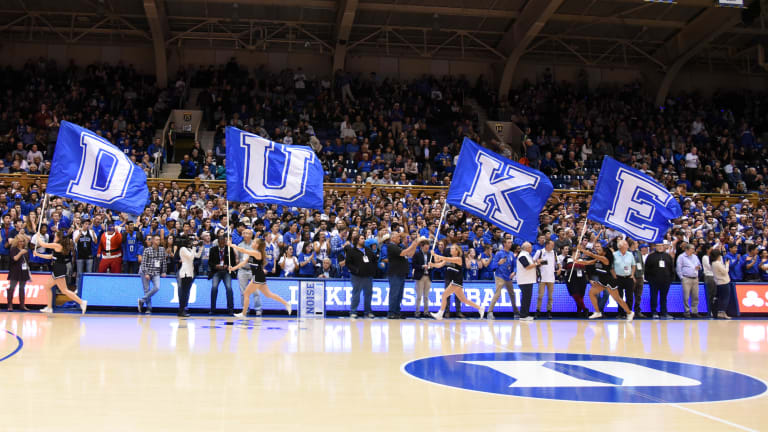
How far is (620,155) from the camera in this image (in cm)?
3017

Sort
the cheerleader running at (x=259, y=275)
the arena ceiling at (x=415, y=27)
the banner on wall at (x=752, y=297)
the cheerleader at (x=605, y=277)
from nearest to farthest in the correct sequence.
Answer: the cheerleader running at (x=259, y=275), the cheerleader at (x=605, y=277), the banner on wall at (x=752, y=297), the arena ceiling at (x=415, y=27)

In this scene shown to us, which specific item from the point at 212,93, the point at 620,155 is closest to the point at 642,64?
the point at 620,155

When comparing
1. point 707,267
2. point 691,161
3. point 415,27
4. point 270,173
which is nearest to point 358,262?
point 270,173

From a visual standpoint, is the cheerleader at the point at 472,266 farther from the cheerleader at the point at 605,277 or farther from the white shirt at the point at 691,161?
the white shirt at the point at 691,161

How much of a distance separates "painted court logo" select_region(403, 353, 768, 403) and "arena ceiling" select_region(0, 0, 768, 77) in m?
21.4

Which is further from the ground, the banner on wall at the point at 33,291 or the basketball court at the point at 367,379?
the banner on wall at the point at 33,291

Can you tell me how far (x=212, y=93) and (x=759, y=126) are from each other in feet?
91.6

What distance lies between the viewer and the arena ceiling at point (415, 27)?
1152 inches

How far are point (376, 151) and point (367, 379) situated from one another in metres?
20.3

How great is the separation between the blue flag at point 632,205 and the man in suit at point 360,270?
526cm

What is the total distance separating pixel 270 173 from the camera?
14.5 metres

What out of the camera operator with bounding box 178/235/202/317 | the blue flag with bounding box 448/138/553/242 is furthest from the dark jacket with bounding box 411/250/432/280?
the camera operator with bounding box 178/235/202/317

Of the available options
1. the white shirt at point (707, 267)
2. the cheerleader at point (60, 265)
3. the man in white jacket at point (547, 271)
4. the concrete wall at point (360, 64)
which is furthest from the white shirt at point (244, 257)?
the concrete wall at point (360, 64)

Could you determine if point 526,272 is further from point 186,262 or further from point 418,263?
Result: point 186,262
